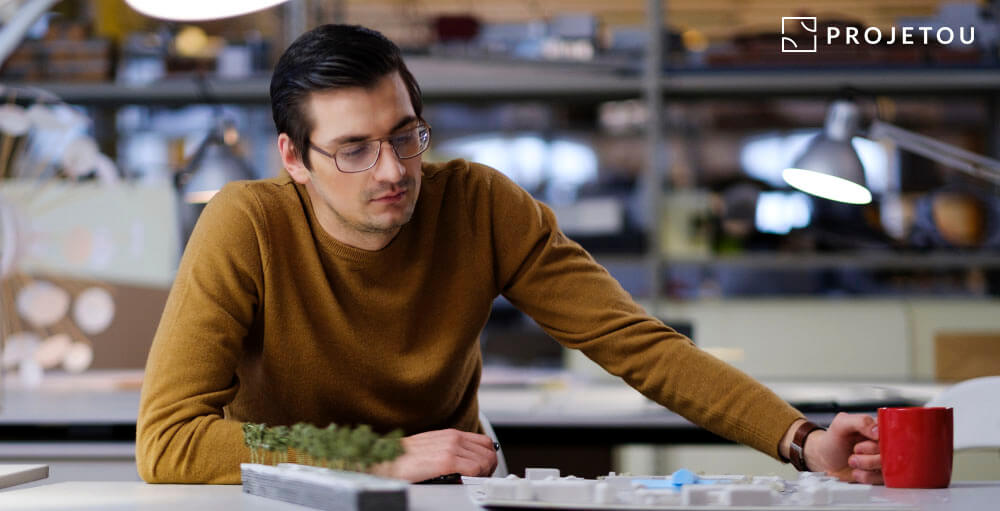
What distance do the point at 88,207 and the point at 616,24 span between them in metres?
4.64

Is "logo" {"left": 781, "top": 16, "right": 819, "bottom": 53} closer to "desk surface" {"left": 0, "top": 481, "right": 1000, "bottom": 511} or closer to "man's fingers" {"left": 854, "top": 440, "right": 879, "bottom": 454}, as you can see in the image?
"man's fingers" {"left": 854, "top": 440, "right": 879, "bottom": 454}

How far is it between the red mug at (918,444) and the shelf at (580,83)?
2.82 meters

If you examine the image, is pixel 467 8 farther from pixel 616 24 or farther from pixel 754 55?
pixel 754 55

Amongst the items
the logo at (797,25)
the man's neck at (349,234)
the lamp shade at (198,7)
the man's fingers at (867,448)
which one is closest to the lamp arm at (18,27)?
the lamp shade at (198,7)

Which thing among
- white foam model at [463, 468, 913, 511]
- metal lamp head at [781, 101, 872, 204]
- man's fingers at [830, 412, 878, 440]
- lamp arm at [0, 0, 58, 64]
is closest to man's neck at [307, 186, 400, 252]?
white foam model at [463, 468, 913, 511]

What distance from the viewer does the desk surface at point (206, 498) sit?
3.51ft

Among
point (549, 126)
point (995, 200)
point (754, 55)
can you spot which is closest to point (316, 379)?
point (754, 55)

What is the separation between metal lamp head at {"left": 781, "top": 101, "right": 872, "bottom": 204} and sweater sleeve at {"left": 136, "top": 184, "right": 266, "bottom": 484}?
1098 millimetres

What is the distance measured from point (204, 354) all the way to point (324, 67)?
0.41 meters

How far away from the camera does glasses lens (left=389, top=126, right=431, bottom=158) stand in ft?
4.71

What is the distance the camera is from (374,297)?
4.98 feet

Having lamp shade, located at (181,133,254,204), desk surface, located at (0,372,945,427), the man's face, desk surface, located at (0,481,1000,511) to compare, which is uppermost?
lamp shade, located at (181,133,254,204)

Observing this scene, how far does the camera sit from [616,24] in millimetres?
7430

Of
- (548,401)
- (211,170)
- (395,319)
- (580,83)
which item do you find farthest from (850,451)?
(580,83)
